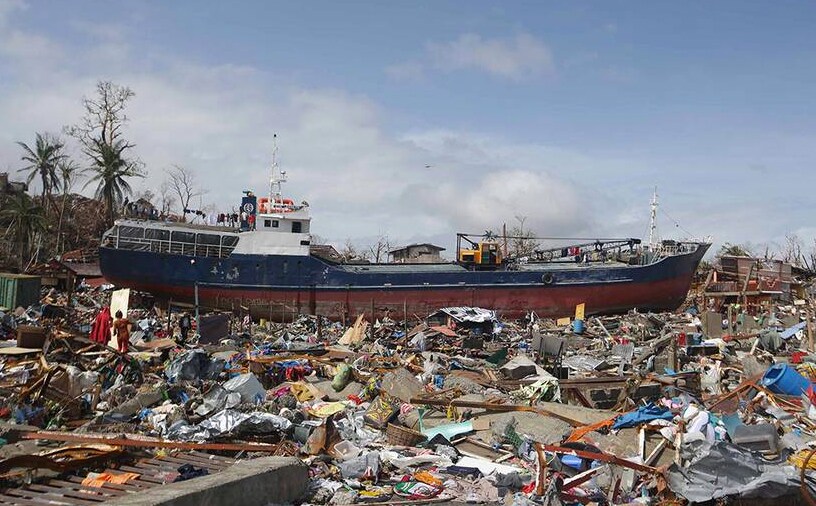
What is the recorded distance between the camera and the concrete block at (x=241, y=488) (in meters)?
4.34

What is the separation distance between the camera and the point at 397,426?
312 inches

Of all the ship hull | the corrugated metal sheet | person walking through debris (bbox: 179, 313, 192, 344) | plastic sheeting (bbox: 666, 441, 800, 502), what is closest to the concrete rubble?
plastic sheeting (bbox: 666, 441, 800, 502)

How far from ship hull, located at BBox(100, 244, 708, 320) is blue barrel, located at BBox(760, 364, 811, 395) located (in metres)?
13.3

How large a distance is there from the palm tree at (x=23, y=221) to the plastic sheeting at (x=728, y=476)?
34116 mm

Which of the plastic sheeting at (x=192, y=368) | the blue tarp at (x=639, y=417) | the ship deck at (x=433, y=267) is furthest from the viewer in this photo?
the ship deck at (x=433, y=267)

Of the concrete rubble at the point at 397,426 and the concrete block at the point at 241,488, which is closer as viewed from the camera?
the concrete block at the point at 241,488

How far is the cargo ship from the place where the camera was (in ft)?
76.5

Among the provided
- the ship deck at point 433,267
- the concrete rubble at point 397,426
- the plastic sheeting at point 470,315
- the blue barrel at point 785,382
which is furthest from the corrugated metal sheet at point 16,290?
the blue barrel at point 785,382

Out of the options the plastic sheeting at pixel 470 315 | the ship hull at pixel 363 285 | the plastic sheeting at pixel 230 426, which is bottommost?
the plastic sheeting at pixel 230 426

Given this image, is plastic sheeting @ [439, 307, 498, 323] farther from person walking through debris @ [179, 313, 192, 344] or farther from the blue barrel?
the blue barrel

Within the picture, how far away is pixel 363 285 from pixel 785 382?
16251mm

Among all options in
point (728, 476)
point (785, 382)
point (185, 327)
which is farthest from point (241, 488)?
point (185, 327)

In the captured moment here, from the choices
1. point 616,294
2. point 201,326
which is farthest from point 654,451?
point 616,294

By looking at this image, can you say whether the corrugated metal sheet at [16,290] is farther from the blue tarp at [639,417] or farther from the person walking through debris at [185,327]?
the blue tarp at [639,417]
